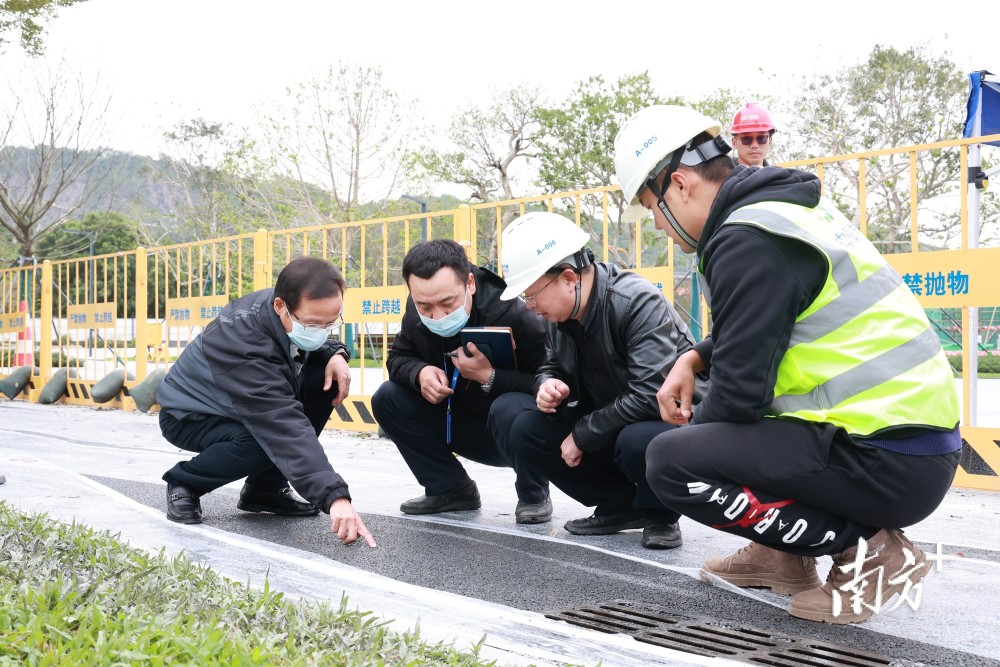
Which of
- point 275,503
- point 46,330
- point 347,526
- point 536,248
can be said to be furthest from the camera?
point 46,330

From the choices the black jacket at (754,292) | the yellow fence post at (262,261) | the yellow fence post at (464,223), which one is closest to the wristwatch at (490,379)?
the black jacket at (754,292)

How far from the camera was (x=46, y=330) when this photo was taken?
12906mm

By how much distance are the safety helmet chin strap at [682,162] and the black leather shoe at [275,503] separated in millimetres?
2368

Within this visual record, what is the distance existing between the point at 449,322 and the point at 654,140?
1.53 m

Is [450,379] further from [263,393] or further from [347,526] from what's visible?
[347,526]

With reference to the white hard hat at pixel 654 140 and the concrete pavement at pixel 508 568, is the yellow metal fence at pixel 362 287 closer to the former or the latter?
the concrete pavement at pixel 508 568

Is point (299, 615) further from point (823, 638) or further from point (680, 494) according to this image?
point (823, 638)

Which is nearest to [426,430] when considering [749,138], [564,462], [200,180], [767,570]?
[564,462]

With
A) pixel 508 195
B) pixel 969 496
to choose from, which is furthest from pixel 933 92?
pixel 969 496

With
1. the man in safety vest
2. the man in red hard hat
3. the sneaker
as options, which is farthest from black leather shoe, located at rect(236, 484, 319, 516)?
the man in red hard hat

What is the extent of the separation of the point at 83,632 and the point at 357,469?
4069 millimetres

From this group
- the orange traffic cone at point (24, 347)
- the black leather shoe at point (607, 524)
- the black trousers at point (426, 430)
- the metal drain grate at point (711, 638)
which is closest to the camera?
the metal drain grate at point (711, 638)

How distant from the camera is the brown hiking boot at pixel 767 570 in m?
2.93

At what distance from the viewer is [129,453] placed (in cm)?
678
